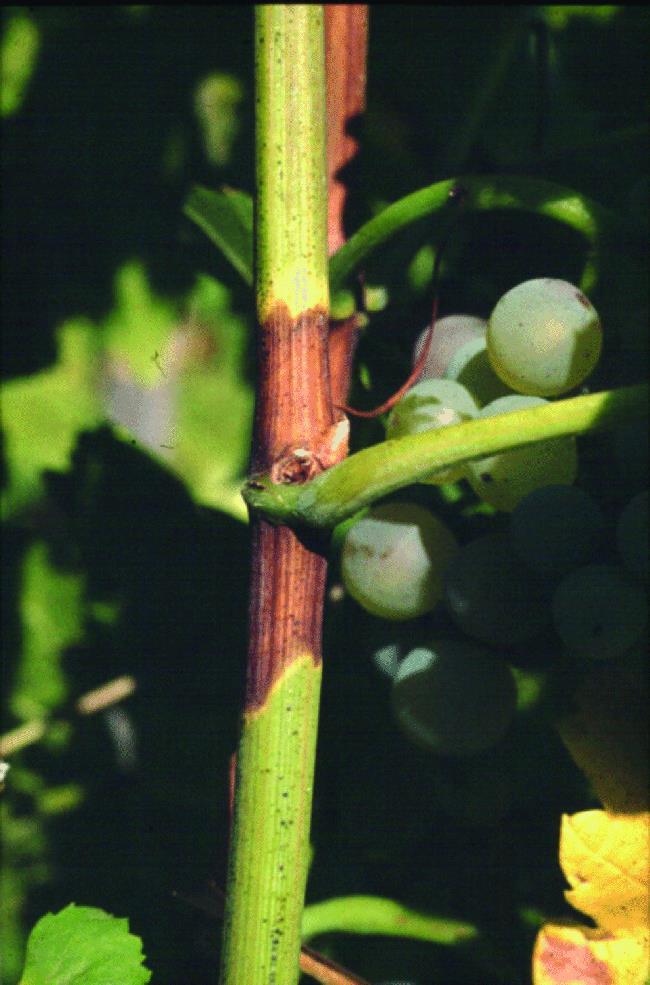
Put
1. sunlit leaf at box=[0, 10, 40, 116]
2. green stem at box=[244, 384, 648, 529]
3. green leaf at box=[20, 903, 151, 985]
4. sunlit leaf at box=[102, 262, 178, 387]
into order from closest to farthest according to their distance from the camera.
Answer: green stem at box=[244, 384, 648, 529], green leaf at box=[20, 903, 151, 985], sunlit leaf at box=[0, 10, 40, 116], sunlit leaf at box=[102, 262, 178, 387]

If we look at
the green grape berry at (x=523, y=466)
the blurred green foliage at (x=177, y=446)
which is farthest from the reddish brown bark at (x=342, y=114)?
the green grape berry at (x=523, y=466)

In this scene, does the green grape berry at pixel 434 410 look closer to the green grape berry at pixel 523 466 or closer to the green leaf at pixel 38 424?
the green grape berry at pixel 523 466

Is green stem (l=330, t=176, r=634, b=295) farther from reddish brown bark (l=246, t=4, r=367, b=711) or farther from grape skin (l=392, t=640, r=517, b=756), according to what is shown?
grape skin (l=392, t=640, r=517, b=756)

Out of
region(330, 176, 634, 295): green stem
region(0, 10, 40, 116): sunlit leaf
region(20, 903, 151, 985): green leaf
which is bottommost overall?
region(20, 903, 151, 985): green leaf

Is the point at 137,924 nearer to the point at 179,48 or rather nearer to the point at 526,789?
the point at 526,789

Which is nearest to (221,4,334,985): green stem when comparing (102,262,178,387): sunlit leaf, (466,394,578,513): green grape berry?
(466,394,578,513): green grape berry
